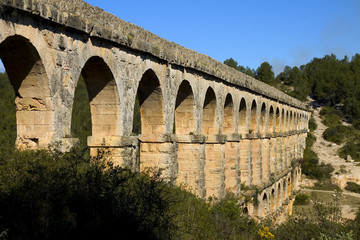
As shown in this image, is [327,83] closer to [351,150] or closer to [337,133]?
[337,133]

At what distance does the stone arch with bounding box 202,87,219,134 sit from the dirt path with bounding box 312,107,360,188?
24372 millimetres

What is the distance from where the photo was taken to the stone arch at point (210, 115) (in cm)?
1295

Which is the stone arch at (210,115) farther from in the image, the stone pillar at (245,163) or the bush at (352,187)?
the bush at (352,187)

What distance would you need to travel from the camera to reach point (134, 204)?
18.7 feet

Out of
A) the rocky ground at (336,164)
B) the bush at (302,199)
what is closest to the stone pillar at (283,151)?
the rocky ground at (336,164)

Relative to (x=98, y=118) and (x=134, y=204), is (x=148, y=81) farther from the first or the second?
(x=134, y=204)

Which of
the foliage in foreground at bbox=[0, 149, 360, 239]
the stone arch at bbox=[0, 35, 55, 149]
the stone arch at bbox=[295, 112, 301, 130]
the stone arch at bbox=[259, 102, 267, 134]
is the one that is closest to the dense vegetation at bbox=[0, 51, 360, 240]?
the foliage in foreground at bbox=[0, 149, 360, 239]

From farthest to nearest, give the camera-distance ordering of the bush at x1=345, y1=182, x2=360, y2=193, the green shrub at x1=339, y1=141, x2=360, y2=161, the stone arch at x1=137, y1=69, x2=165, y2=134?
the green shrub at x1=339, y1=141, x2=360, y2=161 → the bush at x1=345, y1=182, x2=360, y2=193 → the stone arch at x1=137, y1=69, x2=165, y2=134

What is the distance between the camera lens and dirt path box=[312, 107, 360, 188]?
113ft

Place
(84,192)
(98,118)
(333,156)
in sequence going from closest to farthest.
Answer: (84,192)
(98,118)
(333,156)

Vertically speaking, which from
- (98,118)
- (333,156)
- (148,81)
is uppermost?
(148,81)

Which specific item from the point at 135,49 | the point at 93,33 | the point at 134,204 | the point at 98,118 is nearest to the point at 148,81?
the point at 135,49

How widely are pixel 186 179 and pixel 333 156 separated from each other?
A: 32758mm

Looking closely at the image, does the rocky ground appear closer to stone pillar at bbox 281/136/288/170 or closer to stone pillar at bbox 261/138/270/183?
stone pillar at bbox 281/136/288/170
